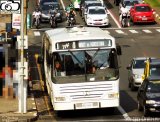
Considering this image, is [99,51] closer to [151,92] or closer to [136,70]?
[151,92]

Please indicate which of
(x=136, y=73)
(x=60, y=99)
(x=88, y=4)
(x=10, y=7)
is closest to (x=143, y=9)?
(x=88, y=4)

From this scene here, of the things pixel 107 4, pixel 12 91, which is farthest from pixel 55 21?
pixel 12 91

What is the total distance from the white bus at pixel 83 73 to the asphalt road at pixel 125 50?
0.76 m

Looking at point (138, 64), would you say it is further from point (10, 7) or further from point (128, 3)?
point (128, 3)

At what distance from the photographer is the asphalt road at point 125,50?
2575cm

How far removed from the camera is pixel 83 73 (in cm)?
2491

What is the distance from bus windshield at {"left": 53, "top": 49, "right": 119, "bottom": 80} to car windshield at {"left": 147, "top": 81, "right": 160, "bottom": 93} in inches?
57.8

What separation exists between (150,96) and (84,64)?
2659 millimetres

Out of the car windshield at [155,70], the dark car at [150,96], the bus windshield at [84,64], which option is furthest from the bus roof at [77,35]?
the car windshield at [155,70]

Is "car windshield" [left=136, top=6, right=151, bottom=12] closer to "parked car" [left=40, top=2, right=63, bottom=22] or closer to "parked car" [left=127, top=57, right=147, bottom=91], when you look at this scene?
"parked car" [left=40, top=2, right=63, bottom=22]

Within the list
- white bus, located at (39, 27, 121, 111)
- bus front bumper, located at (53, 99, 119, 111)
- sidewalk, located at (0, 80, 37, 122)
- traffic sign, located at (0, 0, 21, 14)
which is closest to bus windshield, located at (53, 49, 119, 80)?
white bus, located at (39, 27, 121, 111)

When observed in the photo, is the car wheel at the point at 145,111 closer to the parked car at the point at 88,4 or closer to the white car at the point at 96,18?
the white car at the point at 96,18

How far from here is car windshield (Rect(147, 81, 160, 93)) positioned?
83.5 ft

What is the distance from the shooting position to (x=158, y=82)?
25906mm
